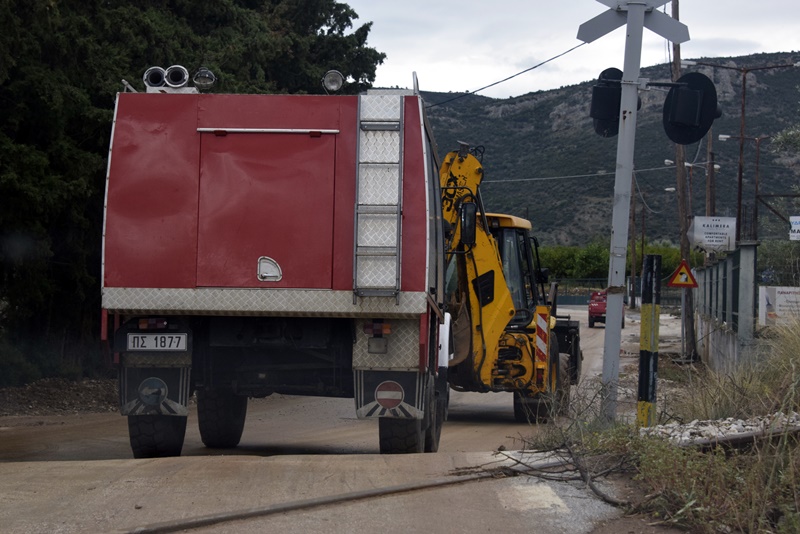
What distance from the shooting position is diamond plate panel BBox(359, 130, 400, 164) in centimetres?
859

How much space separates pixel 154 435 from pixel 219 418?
1835 millimetres

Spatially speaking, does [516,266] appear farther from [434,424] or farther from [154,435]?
[154,435]

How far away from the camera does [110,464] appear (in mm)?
8102

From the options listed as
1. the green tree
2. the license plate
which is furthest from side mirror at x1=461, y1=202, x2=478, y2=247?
the green tree

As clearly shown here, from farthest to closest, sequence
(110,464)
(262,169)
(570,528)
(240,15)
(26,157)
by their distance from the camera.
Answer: (240,15), (26,157), (262,169), (110,464), (570,528)

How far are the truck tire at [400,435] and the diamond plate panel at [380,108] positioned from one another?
264 centimetres

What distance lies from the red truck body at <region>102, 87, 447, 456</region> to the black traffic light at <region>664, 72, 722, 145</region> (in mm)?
2611

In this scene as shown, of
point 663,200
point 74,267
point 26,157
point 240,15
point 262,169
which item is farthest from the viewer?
point 663,200

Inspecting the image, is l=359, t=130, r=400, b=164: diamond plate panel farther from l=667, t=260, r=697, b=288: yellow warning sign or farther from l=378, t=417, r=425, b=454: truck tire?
l=667, t=260, r=697, b=288: yellow warning sign

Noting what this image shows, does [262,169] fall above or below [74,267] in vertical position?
above

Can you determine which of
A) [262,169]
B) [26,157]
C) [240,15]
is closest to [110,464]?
[262,169]

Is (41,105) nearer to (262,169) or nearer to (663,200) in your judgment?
(262,169)

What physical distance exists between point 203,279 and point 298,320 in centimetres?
95

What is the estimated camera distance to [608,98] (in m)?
10.3
